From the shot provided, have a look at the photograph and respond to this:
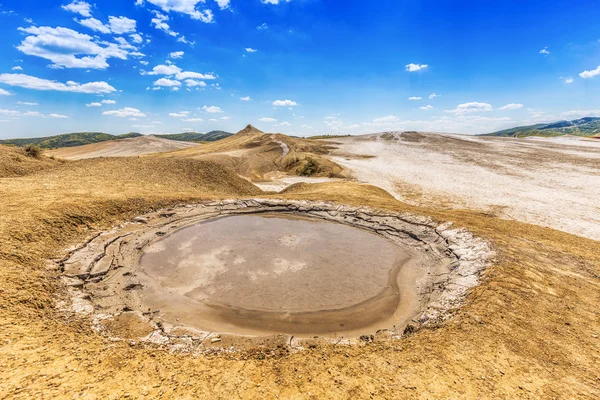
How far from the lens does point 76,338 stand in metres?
7.01

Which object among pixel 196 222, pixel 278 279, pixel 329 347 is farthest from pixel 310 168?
pixel 329 347

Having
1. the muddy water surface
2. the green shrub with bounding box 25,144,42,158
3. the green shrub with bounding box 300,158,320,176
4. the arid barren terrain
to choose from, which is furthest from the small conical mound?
the arid barren terrain

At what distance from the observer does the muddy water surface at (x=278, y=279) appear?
8.96 metres

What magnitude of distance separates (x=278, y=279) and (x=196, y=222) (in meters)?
8.10

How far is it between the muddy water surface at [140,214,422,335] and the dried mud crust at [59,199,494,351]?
0.55m

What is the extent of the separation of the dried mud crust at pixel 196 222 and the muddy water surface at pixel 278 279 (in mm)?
551

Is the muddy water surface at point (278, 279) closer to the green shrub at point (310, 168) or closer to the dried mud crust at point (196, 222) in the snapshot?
the dried mud crust at point (196, 222)

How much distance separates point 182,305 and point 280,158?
4262 cm

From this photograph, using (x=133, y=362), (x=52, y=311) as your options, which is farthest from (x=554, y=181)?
(x=52, y=311)

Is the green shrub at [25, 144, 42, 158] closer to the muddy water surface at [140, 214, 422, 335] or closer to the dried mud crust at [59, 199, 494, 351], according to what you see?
the dried mud crust at [59, 199, 494, 351]

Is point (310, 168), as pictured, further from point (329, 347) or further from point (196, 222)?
point (329, 347)

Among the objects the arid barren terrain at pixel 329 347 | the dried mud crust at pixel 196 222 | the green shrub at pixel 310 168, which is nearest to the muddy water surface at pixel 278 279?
the dried mud crust at pixel 196 222

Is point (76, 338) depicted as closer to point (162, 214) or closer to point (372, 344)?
point (372, 344)

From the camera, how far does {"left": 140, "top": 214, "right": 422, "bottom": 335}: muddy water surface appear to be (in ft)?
29.4
